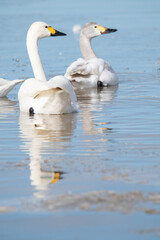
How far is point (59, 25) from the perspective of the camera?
995 inches

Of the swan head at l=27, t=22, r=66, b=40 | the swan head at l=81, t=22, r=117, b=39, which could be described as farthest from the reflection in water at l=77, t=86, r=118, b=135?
the swan head at l=81, t=22, r=117, b=39

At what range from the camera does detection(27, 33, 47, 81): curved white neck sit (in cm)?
1155

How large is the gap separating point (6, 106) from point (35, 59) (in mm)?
1204

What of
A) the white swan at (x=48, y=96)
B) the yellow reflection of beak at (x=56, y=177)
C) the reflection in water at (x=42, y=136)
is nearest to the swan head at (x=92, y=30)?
the white swan at (x=48, y=96)

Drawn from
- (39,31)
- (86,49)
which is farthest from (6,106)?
(86,49)

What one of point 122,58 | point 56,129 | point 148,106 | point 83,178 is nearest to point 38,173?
point 83,178

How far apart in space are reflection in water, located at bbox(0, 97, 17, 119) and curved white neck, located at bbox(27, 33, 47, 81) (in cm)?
68

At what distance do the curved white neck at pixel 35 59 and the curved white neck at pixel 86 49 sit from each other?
3.63 m

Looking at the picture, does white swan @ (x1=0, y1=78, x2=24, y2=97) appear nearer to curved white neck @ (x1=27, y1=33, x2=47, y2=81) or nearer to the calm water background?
the calm water background

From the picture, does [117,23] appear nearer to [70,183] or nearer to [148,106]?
[148,106]

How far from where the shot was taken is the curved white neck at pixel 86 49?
1562 cm

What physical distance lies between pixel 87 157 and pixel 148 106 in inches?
163

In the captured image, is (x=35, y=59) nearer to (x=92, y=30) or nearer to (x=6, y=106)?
(x=6, y=106)

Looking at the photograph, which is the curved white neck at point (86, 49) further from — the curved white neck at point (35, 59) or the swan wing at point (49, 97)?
the swan wing at point (49, 97)
